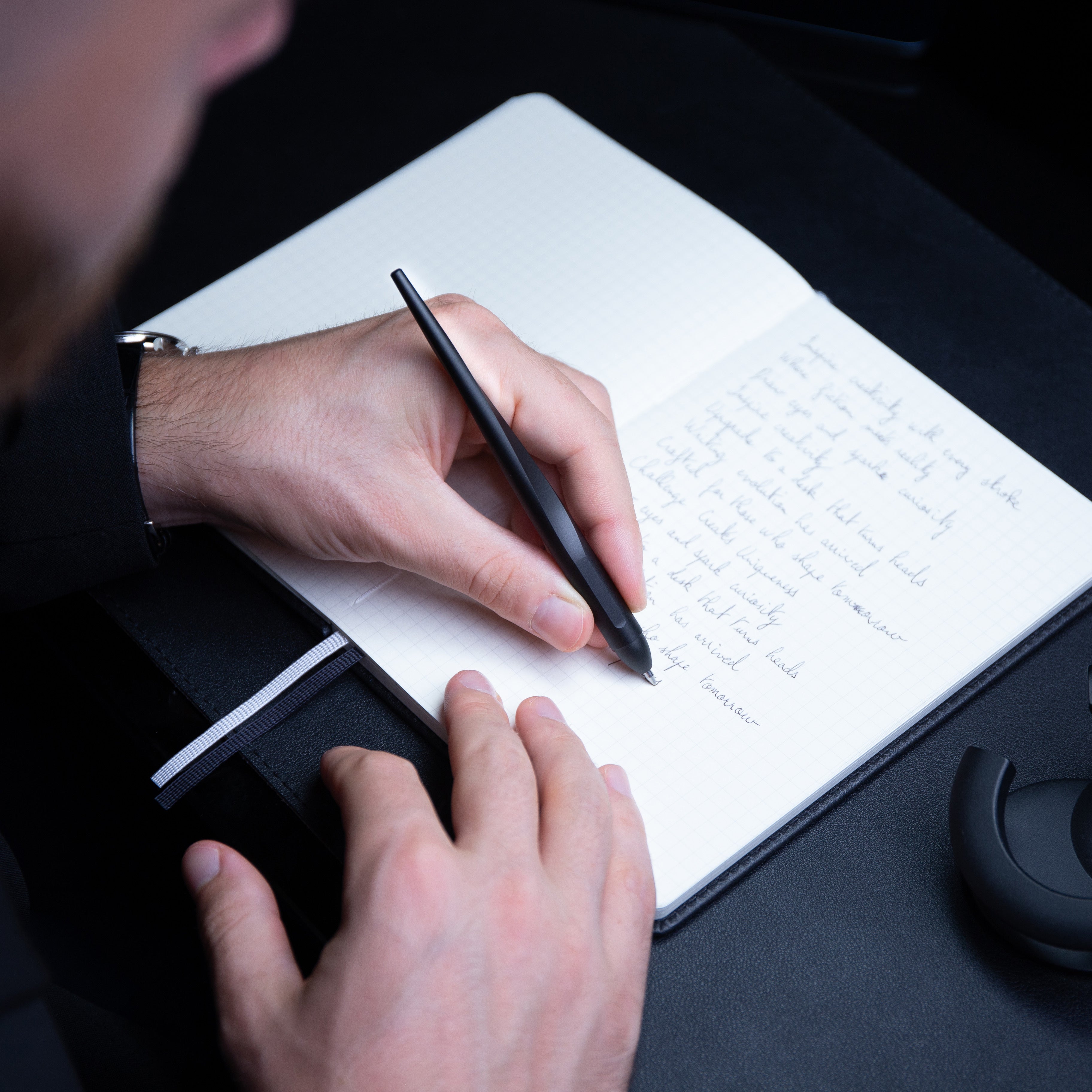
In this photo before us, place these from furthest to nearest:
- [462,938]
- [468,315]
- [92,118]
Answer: [468,315], [462,938], [92,118]

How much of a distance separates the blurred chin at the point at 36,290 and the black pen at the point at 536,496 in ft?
0.83

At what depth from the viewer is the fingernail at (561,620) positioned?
0.61 m

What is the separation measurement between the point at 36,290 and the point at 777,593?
47 cm

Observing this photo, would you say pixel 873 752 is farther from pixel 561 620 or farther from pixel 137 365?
pixel 137 365

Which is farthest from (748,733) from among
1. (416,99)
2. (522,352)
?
(416,99)

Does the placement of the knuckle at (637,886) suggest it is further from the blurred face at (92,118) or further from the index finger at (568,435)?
the blurred face at (92,118)

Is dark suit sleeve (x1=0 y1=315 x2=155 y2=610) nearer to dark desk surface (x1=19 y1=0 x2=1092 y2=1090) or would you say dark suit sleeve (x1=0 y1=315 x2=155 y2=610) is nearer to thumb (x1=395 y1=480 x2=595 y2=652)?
dark desk surface (x1=19 y1=0 x2=1092 y2=1090)

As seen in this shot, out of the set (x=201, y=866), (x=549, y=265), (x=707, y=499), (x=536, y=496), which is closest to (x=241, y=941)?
(x=201, y=866)

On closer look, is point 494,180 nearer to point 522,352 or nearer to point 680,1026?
point 522,352

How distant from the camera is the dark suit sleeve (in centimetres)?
67

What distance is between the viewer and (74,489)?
69 centimetres

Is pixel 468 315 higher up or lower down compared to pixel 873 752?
higher up

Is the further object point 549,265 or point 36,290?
point 549,265

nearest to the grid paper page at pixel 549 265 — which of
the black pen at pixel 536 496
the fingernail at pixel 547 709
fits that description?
the black pen at pixel 536 496
